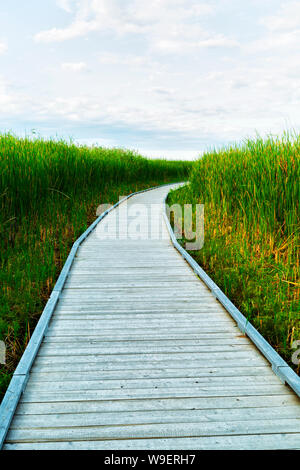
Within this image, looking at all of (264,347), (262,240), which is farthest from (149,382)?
(262,240)

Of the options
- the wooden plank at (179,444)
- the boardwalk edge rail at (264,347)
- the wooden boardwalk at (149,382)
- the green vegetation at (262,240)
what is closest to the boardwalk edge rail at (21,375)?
the wooden boardwalk at (149,382)

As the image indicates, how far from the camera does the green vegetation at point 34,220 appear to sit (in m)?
3.66

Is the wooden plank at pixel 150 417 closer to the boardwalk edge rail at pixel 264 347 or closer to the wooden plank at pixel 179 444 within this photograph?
the wooden plank at pixel 179 444

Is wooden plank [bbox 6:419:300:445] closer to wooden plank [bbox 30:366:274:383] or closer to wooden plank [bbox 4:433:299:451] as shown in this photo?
wooden plank [bbox 4:433:299:451]

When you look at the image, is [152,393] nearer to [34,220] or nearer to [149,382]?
[149,382]

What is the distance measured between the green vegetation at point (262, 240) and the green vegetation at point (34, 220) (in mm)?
2204

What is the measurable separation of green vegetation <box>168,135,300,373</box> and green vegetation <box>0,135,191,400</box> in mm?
2204

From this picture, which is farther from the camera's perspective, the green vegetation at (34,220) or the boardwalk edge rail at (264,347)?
the green vegetation at (34,220)

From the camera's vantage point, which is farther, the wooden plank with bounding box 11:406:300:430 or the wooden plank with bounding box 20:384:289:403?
the wooden plank with bounding box 20:384:289:403

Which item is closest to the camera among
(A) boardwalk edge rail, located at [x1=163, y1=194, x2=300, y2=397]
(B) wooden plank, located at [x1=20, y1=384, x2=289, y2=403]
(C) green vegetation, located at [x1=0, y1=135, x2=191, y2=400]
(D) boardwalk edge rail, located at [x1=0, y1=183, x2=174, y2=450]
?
(D) boardwalk edge rail, located at [x1=0, y1=183, x2=174, y2=450]

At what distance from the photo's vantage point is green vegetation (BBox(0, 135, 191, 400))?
3.66 metres

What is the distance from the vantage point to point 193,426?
203 centimetres

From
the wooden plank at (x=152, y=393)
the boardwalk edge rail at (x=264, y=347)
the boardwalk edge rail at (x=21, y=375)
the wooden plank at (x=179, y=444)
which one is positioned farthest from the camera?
the boardwalk edge rail at (x=264, y=347)

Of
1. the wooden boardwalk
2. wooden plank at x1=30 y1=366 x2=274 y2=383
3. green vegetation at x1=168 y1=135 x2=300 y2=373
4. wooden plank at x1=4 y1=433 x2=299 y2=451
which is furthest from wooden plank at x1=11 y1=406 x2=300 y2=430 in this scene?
green vegetation at x1=168 y1=135 x2=300 y2=373
